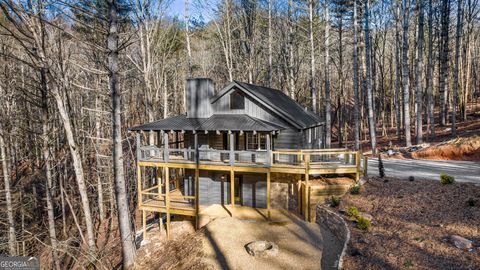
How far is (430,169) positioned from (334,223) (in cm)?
875

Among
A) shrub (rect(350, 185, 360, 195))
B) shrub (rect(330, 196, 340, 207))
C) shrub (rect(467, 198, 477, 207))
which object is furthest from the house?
shrub (rect(467, 198, 477, 207))

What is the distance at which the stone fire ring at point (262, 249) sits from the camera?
10.8m

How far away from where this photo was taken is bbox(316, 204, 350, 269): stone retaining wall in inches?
428

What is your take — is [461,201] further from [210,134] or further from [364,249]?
[210,134]

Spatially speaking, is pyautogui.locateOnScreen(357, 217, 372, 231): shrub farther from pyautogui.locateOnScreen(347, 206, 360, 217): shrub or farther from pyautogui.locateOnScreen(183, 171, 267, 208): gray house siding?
pyautogui.locateOnScreen(183, 171, 267, 208): gray house siding

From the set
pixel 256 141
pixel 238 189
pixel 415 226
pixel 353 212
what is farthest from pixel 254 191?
pixel 415 226

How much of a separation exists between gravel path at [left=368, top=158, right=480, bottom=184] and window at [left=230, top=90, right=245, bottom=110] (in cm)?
873

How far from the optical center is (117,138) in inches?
418

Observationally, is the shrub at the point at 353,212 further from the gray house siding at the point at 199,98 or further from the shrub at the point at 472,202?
the gray house siding at the point at 199,98

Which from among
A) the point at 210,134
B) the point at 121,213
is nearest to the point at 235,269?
the point at 121,213

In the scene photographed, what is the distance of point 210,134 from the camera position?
16359 mm

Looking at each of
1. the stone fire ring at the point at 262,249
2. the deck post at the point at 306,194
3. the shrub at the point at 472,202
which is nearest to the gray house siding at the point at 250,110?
the deck post at the point at 306,194

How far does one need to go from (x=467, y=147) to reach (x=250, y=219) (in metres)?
16.2

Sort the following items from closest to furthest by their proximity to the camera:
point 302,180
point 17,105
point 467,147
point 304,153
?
1. point 304,153
2. point 302,180
3. point 467,147
4. point 17,105
